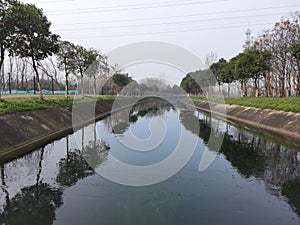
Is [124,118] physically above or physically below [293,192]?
above

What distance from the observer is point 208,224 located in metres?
6.75

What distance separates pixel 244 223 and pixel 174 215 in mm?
1686

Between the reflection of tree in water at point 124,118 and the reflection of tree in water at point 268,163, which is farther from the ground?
the reflection of tree in water at point 124,118

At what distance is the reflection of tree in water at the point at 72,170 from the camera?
10172 millimetres

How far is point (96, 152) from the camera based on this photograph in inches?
593

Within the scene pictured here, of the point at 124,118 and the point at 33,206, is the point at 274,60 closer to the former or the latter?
the point at 124,118

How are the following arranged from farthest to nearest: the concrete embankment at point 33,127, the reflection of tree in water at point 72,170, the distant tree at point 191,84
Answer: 1. the distant tree at point 191,84
2. the concrete embankment at point 33,127
3. the reflection of tree in water at point 72,170

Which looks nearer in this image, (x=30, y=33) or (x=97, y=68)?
(x=30, y=33)

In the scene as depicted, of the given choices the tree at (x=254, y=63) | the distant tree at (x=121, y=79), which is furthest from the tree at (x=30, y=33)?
the distant tree at (x=121, y=79)

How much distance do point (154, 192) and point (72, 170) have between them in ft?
13.3

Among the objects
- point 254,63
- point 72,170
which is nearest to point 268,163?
point 72,170

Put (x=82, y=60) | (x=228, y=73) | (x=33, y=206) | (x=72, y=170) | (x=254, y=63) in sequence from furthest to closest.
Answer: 1. (x=228, y=73)
2. (x=82, y=60)
3. (x=254, y=63)
4. (x=72, y=170)
5. (x=33, y=206)

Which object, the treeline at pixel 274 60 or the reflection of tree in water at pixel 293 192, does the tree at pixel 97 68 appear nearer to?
the treeline at pixel 274 60

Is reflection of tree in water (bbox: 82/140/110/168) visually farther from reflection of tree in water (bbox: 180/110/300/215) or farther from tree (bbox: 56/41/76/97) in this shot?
tree (bbox: 56/41/76/97)
